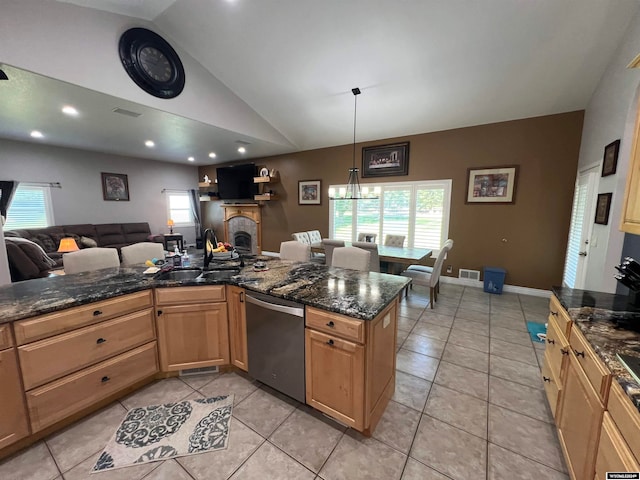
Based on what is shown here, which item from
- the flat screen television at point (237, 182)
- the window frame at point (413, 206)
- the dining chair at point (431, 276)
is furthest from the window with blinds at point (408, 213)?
the flat screen television at point (237, 182)

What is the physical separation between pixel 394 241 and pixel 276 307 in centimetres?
355

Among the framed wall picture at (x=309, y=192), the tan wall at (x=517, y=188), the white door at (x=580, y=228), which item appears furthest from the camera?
the framed wall picture at (x=309, y=192)

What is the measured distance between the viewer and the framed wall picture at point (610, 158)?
246 centimetres

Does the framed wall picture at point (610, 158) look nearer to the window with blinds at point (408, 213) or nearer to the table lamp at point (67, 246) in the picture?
the window with blinds at point (408, 213)

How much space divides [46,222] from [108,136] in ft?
9.17

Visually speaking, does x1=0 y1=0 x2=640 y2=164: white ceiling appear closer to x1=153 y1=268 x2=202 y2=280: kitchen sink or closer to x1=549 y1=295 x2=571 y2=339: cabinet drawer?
x1=153 y1=268 x2=202 y2=280: kitchen sink

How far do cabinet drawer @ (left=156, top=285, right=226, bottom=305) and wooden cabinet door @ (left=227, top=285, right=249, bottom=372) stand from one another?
0.34ft

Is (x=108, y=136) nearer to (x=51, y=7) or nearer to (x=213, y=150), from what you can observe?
(x=213, y=150)

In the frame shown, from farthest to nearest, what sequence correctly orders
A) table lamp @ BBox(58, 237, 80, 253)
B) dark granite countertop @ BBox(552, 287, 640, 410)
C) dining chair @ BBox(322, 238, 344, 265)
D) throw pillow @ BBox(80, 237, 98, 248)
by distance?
1. throw pillow @ BBox(80, 237, 98, 248)
2. dining chair @ BBox(322, 238, 344, 265)
3. table lamp @ BBox(58, 237, 80, 253)
4. dark granite countertop @ BBox(552, 287, 640, 410)

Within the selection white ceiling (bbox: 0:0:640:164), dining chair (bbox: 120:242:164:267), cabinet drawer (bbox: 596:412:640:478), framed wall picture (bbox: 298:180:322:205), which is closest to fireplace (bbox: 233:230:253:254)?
framed wall picture (bbox: 298:180:322:205)

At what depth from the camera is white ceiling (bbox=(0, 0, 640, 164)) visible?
264 centimetres

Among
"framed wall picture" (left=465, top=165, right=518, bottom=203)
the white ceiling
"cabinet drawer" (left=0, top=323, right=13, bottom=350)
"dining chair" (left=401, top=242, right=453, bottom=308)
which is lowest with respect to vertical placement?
"dining chair" (left=401, top=242, right=453, bottom=308)

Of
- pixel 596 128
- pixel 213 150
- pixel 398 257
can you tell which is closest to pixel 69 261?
pixel 398 257

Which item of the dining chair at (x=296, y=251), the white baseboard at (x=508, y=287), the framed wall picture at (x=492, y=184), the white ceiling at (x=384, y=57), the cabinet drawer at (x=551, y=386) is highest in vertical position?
the white ceiling at (x=384, y=57)
